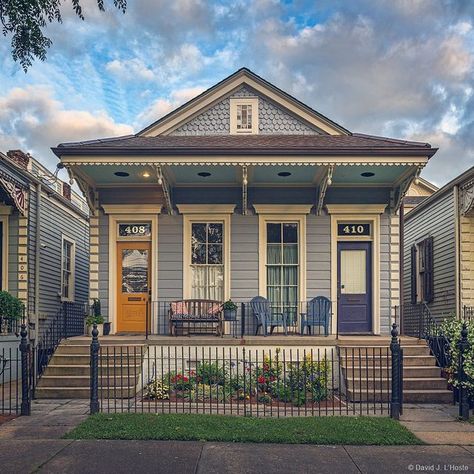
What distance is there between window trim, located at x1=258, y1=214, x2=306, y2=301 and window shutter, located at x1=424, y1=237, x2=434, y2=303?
4.90m

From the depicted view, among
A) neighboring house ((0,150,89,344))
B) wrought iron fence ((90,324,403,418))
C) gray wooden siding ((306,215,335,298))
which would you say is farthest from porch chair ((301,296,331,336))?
neighboring house ((0,150,89,344))

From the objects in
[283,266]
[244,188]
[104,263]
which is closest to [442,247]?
[283,266]

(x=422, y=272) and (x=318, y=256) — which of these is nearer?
(x=318, y=256)

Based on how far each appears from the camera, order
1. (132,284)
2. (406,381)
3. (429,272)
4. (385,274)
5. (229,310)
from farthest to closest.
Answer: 1. (429,272)
2. (132,284)
3. (385,274)
4. (229,310)
5. (406,381)

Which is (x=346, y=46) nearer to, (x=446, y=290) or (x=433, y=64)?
(x=433, y=64)

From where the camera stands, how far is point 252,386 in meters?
9.49

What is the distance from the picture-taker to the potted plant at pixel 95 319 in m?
11.2

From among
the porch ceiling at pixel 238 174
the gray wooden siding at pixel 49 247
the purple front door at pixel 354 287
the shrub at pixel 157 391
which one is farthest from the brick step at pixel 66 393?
the purple front door at pixel 354 287

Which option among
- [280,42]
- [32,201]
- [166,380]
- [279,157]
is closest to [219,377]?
[166,380]

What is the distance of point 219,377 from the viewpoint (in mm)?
9641

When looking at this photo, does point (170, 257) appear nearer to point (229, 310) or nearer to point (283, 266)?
point (229, 310)

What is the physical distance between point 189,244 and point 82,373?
408 cm

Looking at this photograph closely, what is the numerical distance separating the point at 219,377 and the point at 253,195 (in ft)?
15.3

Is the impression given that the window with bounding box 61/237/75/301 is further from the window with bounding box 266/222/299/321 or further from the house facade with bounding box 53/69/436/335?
the window with bounding box 266/222/299/321
